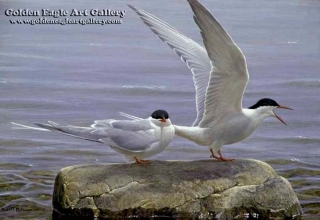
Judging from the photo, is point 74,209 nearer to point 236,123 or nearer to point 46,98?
point 236,123

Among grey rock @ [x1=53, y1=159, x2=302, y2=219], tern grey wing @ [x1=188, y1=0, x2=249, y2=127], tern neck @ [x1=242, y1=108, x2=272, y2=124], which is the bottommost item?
grey rock @ [x1=53, y1=159, x2=302, y2=219]

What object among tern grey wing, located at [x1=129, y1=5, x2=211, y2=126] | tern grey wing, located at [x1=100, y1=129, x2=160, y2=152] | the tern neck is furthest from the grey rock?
tern grey wing, located at [x1=129, y1=5, x2=211, y2=126]

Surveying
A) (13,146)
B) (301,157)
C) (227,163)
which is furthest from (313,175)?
(13,146)

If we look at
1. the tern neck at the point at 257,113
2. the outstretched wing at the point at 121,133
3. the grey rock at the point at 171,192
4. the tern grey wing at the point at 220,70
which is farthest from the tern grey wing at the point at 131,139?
the tern neck at the point at 257,113

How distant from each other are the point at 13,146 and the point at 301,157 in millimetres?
1882

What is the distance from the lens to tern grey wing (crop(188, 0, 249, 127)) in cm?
511

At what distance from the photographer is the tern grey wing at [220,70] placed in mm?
5109

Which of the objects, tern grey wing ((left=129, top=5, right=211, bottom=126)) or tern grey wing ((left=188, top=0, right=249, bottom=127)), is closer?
tern grey wing ((left=188, top=0, right=249, bottom=127))

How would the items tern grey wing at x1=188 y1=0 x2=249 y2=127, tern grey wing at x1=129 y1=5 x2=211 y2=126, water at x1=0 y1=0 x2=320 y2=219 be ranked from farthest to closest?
1. water at x1=0 y1=0 x2=320 y2=219
2. tern grey wing at x1=129 y1=5 x2=211 y2=126
3. tern grey wing at x1=188 y1=0 x2=249 y2=127

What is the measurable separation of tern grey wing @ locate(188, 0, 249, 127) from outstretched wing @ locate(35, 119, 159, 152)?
0.38m

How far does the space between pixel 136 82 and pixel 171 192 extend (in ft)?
8.50

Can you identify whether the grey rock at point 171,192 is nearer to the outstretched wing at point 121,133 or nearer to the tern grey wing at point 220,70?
the outstretched wing at point 121,133

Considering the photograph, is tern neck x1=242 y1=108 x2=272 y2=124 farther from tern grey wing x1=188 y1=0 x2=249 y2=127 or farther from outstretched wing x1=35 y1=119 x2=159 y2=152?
outstretched wing x1=35 y1=119 x2=159 y2=152

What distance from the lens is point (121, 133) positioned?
5.34m
